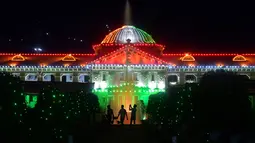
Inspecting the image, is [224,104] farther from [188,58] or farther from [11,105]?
[188,58]

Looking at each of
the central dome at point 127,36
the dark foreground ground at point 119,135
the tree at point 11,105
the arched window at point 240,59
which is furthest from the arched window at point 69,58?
the tree at point 11,105

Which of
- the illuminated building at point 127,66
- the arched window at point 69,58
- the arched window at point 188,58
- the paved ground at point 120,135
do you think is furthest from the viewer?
the arched window at point 69,58

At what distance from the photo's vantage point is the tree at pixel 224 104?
54.6 ft

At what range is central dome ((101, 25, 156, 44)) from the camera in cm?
5757

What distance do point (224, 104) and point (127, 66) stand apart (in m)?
35.2

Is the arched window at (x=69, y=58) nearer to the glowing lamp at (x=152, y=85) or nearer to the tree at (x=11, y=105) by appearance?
the glowing lamp at (x=152, y=85)

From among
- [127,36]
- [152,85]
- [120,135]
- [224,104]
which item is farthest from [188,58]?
[224,104]

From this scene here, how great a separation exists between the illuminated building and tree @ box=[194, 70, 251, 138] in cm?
3123

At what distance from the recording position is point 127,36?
58094mm

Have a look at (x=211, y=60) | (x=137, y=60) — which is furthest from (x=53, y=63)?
(x=211, y=60)

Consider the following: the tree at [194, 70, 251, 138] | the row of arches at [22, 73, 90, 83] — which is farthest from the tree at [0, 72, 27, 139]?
the row of arches at [22, 73, 90, 83]

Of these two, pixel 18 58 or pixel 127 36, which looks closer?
pixel 18 58

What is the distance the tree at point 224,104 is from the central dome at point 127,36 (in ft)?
130

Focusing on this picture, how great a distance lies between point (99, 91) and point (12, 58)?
1274cm
